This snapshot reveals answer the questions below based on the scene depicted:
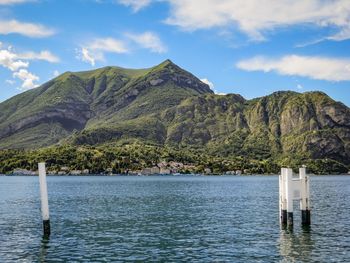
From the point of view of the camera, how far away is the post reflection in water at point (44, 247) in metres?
42.6

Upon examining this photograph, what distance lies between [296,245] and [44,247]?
84.0 feet

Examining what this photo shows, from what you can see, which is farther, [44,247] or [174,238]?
[174,238]

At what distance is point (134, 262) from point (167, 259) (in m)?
3.09

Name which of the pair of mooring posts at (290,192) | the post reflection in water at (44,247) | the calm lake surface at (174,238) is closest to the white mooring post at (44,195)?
the post reflection in water at (44,247)

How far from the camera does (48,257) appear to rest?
4250cm

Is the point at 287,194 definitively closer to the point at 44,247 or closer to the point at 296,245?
the point at 296,245

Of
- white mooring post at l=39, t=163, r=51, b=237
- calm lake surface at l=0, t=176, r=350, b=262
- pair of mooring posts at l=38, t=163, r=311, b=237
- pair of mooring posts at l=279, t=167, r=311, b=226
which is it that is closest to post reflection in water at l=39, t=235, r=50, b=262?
calm lake surface at l=0, t=176, r=350, b=262

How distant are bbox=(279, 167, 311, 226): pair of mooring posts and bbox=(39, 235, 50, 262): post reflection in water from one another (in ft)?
88.5

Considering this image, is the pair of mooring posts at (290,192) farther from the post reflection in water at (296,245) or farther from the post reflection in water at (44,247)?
the post reflection in water at (44,247)

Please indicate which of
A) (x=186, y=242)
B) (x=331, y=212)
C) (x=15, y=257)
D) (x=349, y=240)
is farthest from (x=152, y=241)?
(x=331, y=212)

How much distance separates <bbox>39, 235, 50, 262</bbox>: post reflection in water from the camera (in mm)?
42562

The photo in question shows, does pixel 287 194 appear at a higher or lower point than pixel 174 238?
higher

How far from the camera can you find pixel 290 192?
175 feet

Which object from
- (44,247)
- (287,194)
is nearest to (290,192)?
(287,194)
